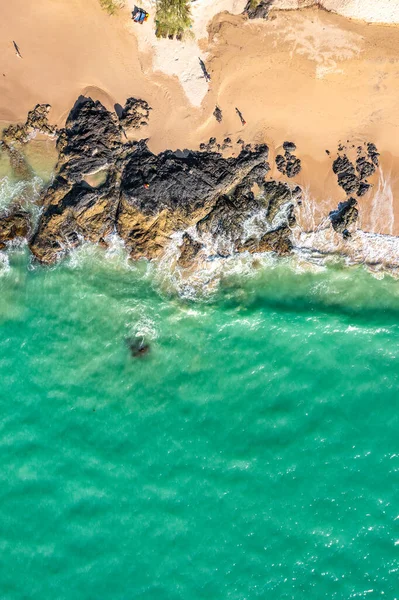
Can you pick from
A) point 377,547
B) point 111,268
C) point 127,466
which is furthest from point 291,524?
point 111,268

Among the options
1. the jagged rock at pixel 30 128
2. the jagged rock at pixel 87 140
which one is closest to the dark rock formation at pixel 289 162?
the jagged rock at pixel 87 140

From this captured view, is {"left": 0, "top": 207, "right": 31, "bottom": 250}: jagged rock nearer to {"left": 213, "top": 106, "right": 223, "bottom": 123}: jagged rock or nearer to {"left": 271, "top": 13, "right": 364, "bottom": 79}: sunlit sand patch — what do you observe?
{"left": 213, "top": 106, "right": 223, "bottom": 123}: jagged rock

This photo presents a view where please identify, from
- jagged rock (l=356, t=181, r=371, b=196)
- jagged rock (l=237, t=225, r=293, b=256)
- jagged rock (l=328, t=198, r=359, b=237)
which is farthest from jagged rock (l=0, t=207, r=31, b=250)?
jagged rock (l=356, t=181, r=371, b=196)

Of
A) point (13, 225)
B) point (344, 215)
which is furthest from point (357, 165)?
point (13, 225)

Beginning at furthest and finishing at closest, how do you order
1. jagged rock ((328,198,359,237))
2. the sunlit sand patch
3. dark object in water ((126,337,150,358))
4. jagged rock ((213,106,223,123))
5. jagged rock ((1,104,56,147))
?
dark object in water ((126,337,150,358)) → jagged rock ((1,104,56,147)) → jagged rock ((328,198,359,237)) → jagged rock ((213,106,223,123)) → the sunlit sand patch

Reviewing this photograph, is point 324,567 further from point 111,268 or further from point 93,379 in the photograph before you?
point 111,268

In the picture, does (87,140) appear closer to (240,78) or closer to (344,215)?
(240,78)

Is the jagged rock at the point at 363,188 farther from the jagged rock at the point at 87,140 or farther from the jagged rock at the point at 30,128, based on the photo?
the jagged rock at the point at 30,128
